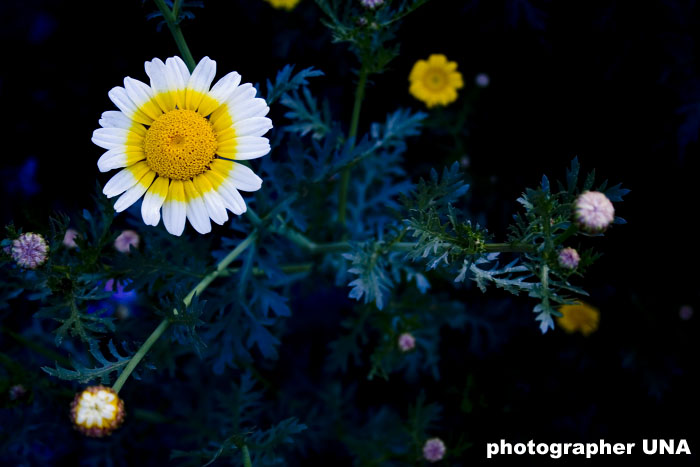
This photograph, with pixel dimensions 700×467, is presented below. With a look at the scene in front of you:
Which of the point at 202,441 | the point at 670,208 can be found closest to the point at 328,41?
the point at 670,208

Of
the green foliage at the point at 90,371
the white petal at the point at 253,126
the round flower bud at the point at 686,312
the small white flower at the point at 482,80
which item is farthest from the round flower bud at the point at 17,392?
the round flower bud at the point at 686,312

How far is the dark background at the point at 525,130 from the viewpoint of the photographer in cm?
274

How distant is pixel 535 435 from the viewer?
3.25m

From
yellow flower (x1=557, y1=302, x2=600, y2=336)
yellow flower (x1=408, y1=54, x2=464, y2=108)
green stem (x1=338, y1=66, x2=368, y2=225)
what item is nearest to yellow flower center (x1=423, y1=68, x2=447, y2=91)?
yellow flower (x1=408, y1=54, x2=464, y2=108)

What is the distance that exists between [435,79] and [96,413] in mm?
2144

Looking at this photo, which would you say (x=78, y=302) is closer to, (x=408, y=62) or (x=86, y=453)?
(x=86, y=453)

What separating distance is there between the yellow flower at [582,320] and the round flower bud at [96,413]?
7.77 feet

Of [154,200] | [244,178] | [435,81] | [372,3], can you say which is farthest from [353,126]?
[154,200]

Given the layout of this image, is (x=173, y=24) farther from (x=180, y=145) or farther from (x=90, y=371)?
(x=90, y=371)

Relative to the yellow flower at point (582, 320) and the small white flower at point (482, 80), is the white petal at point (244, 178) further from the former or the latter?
the yellow flower at point (582, 320)

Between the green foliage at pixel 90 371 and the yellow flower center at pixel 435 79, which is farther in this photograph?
the yellow flower center at pixel 435 79

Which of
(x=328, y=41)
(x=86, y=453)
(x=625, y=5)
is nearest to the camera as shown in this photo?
(x=625, y=5)

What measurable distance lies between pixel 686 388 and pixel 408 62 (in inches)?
89.0

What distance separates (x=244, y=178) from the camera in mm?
1750
